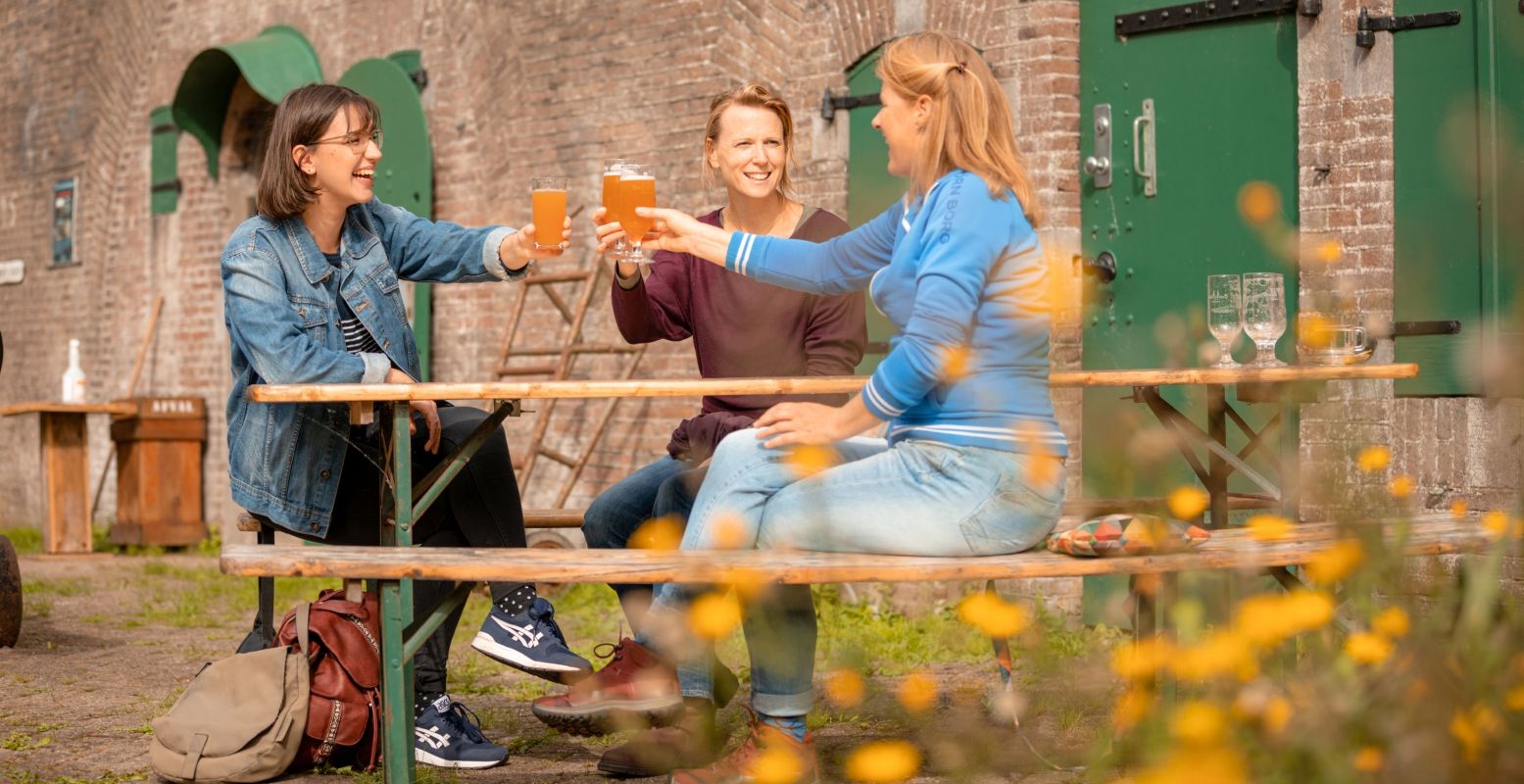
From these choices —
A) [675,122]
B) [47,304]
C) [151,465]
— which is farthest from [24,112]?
[675,122]

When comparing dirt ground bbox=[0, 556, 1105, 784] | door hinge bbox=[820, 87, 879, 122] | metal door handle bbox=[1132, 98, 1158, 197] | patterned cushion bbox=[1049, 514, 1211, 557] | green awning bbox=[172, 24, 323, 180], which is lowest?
dirt ground bbox=[0, 556, 1105, 784]

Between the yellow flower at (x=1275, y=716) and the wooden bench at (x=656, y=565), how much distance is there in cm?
116

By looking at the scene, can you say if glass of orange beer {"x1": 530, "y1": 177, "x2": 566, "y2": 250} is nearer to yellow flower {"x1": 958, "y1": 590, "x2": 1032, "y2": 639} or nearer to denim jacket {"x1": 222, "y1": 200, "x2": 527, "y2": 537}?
denim jacket {"x1": 222, "y1": 200, "x2": 527, "y2": 537}

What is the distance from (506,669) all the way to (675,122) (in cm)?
301

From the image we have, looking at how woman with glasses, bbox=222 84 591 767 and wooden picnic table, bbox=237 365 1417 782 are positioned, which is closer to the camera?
wooden picnic table, bbox=237 365 1417 782

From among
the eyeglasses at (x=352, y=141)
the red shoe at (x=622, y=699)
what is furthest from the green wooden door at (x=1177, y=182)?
the eyeglasses at (x=352, y=141)

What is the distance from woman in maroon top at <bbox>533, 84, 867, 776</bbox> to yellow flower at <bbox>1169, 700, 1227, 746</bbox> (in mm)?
2319

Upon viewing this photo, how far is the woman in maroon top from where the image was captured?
13.1ft

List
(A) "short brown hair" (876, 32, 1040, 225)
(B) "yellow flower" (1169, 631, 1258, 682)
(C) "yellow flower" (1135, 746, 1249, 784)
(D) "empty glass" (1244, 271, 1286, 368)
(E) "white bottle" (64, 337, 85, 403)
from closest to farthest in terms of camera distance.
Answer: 1. (C) "yellow flower" (1135, 746, 1249, 784)
2. (B) "yellow flower" (1169, 631, 1258, 682)
3. (A) "short brown hair" (876, 32, 1040, 225)
4. (D) "empty glass" (1244, 271, 1286, 368)
5. (E) "white bottle" (64, 337, 85, 403)

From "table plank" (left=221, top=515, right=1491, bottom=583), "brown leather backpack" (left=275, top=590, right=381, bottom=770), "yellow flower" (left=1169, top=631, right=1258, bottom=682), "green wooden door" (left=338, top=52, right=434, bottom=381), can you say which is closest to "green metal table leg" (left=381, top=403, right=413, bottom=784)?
"table plank" (left=221, top=515, right=1491, bottom=583)

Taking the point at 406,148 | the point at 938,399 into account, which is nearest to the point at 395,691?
the point at 938,399

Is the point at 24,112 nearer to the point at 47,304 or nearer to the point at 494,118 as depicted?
the point at 47,304

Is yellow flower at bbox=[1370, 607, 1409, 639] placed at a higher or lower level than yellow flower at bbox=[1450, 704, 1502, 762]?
higher

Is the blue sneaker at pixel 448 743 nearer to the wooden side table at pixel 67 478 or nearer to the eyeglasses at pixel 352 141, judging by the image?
the eyeglasses at pixel 352 141
